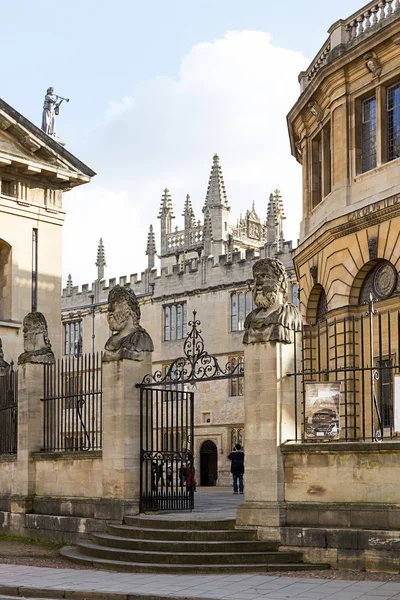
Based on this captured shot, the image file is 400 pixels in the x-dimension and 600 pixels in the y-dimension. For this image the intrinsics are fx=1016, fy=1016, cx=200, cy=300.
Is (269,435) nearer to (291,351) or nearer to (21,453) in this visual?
(291,351)

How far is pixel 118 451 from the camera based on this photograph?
18188 millimetres

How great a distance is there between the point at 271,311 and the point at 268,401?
1.45 meters

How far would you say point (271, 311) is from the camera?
16266 mm

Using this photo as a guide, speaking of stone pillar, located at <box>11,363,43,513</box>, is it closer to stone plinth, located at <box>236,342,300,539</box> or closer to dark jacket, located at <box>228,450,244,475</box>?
stone plinth, located at <box>236,342,300,539</box>

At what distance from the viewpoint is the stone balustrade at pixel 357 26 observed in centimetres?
2739

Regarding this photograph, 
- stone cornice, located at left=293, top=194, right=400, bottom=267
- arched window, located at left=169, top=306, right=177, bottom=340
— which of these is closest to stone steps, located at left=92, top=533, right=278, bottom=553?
stone cornice, located at left=293, top=194, right=400, bottom=267

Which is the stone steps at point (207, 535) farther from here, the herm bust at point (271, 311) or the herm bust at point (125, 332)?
the herm bust at point (125, 332)

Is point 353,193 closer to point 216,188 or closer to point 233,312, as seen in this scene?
point 233,312

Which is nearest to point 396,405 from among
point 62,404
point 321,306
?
point 62,404

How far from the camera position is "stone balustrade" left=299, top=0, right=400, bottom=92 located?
27391 mm

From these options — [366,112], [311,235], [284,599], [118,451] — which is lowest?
[284,599]

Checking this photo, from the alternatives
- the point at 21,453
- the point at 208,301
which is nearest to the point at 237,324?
the point at 208,301

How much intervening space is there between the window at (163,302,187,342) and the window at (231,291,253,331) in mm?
3981

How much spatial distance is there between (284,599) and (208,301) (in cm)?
4729
